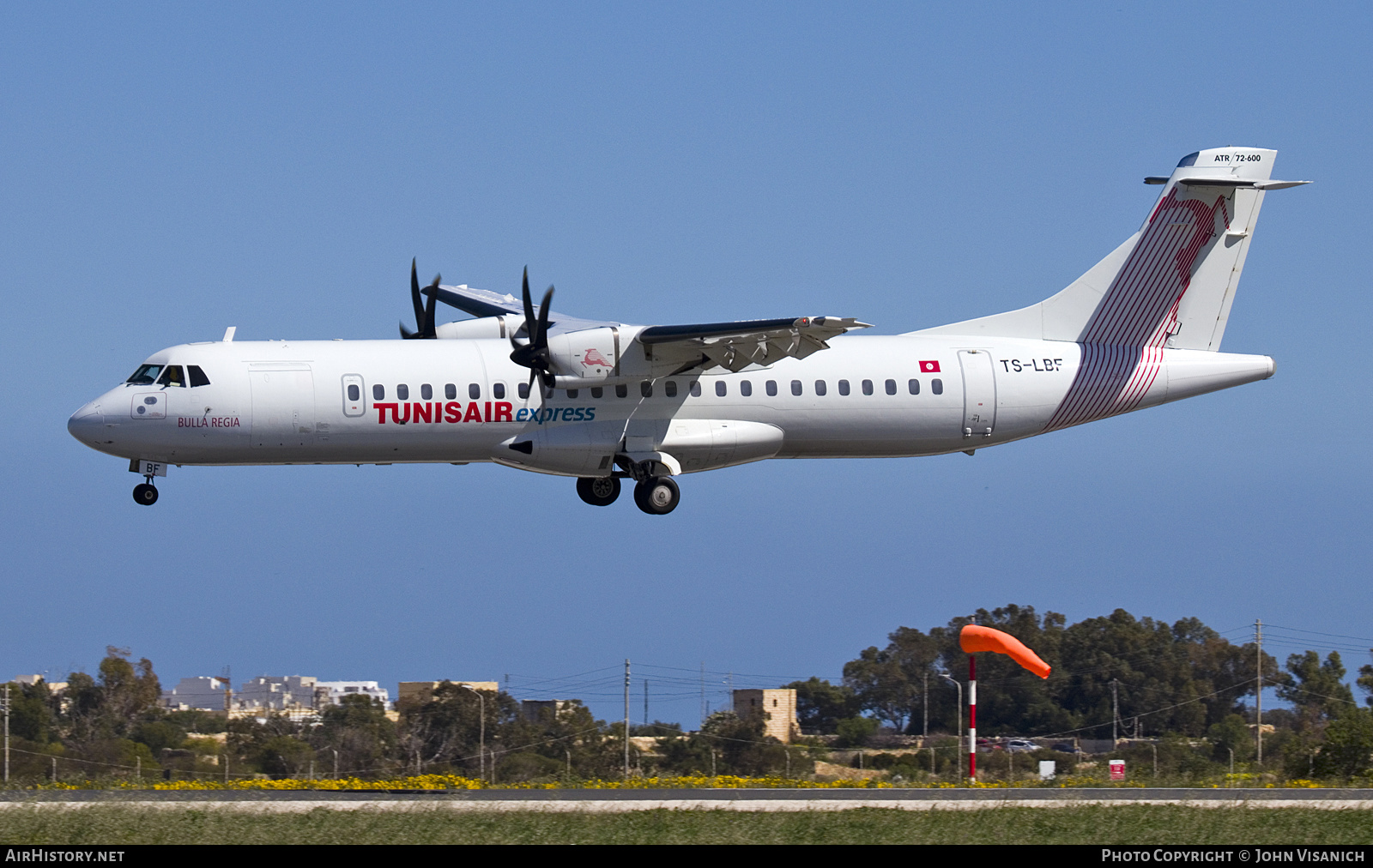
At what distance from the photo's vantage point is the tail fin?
1288 inches

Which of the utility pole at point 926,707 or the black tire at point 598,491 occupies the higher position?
the black tire at point 598,491

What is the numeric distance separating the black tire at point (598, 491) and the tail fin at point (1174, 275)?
7.48 meters

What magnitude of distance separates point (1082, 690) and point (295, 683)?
98.5 feet

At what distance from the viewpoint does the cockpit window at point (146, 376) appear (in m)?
28.8

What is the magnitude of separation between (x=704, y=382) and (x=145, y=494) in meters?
10.8

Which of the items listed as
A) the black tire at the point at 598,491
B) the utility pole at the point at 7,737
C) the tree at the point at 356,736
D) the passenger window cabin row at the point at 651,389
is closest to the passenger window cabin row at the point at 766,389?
the passenger window cabin row at the point at 651,389

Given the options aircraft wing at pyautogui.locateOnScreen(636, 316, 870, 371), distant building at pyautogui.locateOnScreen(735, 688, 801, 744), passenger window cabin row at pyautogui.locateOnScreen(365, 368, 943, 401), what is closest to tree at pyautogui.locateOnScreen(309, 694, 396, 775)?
passenger window cabin row at pyautogui.locateOnScreen(365, 368, 943, 401)

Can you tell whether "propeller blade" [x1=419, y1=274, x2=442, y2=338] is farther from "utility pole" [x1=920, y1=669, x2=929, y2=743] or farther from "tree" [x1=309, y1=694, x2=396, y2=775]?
"utility pole" [x1=920, y1=669, x2=929, y2=743]

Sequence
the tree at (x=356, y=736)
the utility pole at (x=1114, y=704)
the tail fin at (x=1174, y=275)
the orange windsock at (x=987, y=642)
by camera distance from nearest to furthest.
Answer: the orange windsock at (x=987, y=642) < the tree at (x=356, y=736) < the tail fin at (x=1174, y=275) < the utility pole at (x=1114, y=704)

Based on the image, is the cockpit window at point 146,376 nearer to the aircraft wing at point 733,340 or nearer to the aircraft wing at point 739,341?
the aircraft wing at point 733,340

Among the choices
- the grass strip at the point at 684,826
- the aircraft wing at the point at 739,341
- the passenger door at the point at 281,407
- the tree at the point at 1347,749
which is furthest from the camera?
the passenger door at the point at 281,407

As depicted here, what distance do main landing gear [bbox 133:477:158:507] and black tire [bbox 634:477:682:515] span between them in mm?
9154

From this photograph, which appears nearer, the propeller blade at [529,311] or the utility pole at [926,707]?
the propeller blade at [529,311]
